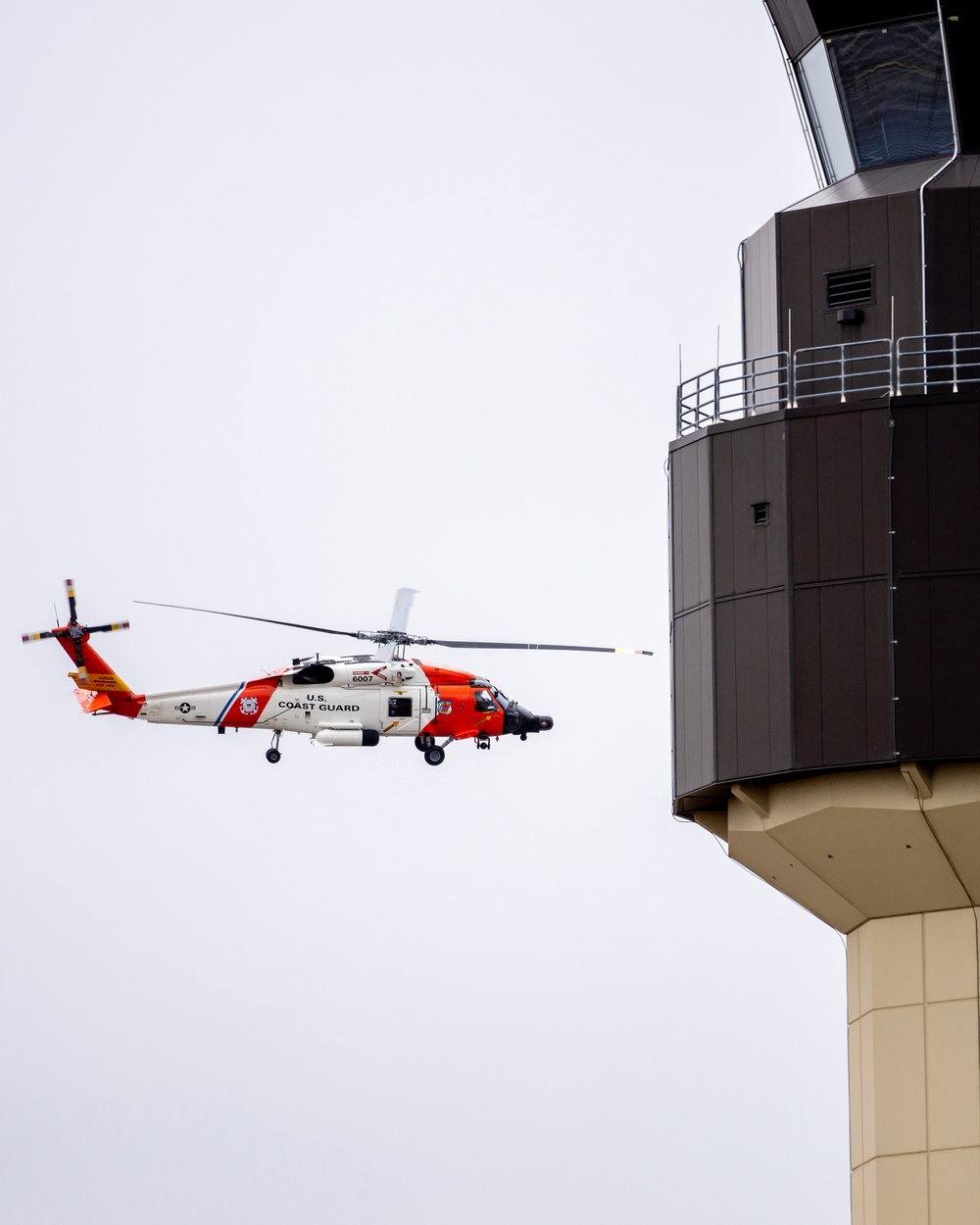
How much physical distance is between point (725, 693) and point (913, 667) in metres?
2.80

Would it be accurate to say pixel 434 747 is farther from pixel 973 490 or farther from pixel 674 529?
pixel 973 490

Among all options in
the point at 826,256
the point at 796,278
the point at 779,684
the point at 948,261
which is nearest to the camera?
the point at 779,684

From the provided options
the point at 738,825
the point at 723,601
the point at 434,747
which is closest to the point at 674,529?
the point at 723,601

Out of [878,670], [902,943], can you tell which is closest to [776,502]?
[878,670]

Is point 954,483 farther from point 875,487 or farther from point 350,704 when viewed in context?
point 350,704

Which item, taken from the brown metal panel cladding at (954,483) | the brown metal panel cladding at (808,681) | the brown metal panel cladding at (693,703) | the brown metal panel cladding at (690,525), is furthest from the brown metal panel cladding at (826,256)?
the brown metal panel cladding at (693,703)

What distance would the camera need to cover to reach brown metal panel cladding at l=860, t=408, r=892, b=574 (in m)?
29.0

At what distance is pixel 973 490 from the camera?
28797 millimetres

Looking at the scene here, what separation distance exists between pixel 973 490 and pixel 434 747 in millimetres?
20806

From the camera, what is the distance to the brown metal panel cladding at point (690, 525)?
30.7 m

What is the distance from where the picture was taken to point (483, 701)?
4831cm

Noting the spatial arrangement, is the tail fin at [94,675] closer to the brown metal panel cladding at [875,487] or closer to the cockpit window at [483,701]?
the cockpit window at [483,701]

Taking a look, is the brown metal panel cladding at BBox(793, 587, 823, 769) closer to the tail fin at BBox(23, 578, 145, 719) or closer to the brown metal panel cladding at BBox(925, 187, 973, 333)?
the brown metal panel cladding at BBox(925, 187, 973, 333)

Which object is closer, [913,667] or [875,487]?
[913,667]
